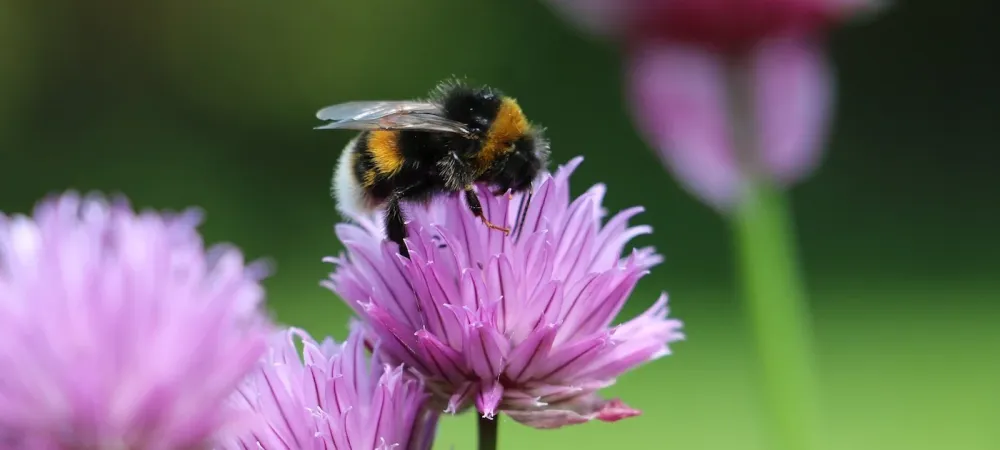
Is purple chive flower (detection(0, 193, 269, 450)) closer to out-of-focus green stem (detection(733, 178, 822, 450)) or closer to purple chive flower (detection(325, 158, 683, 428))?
purple chive flower (detection(325, 158, 683, 428))

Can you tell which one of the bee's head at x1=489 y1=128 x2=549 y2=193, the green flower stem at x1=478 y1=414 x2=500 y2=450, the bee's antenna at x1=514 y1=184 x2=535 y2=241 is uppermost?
the bee's head at x1=489 y1=128 x2=549 y2=193

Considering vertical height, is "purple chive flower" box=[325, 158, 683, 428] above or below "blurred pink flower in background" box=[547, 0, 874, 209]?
below

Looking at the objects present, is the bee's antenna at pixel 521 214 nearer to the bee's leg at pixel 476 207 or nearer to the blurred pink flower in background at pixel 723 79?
the bee's leg at pixel 476 207

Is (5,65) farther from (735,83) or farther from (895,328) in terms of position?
(735,83)

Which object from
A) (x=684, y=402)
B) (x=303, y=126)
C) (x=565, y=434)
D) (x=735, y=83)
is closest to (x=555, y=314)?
(x=735, y=83)

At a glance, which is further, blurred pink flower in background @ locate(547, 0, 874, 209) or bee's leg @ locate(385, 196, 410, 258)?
blurred pink flower in background @ locate(547, 0, 874, 209)

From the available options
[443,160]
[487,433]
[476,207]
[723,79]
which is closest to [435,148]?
[443,160]

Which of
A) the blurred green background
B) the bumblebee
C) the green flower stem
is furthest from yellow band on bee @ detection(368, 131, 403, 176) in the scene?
the blurred green background

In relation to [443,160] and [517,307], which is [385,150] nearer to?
[443,160]
